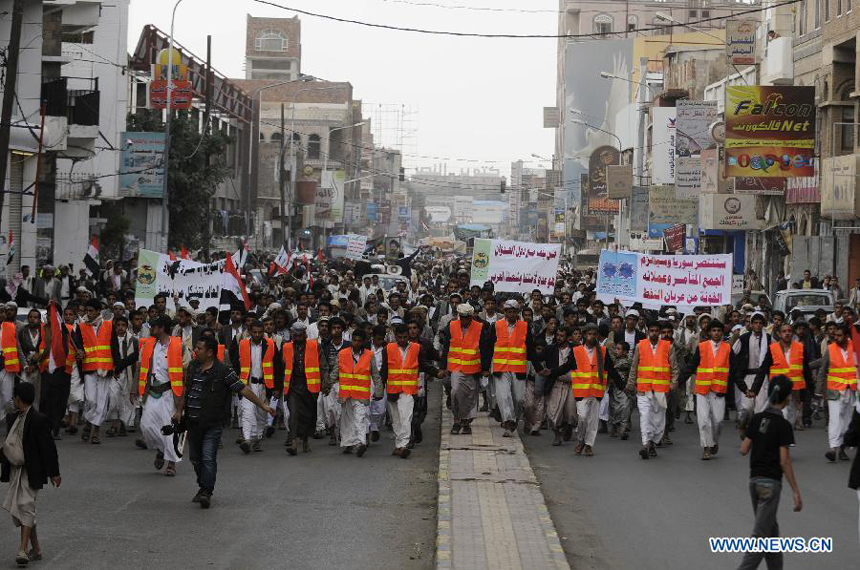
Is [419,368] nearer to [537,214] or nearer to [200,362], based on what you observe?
[200,362]

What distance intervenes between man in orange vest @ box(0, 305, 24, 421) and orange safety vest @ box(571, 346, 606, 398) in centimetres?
605

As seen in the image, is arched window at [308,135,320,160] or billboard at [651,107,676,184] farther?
arched window at [308,135,320,160]

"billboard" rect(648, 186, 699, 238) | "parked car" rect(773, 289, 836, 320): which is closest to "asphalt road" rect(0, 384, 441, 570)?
"parked car" rect(773, 289, 836, 320)

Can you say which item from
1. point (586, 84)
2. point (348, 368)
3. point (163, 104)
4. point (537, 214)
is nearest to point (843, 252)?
point (163, 104)

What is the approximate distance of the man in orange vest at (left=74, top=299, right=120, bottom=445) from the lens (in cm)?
1575

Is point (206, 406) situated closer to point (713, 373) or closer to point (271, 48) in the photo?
point (713, 373)

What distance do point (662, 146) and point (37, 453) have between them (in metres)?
61.5

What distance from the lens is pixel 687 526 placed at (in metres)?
10.8

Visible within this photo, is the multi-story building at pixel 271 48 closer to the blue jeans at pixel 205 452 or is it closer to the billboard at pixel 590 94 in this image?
the billboard at pixel 590 94

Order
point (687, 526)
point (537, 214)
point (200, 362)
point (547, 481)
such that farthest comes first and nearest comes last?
point (537, 214) < point (547, 481) < point (200, 362) < point (687, 526)

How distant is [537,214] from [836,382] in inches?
6139

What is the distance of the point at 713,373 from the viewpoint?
14969 mm

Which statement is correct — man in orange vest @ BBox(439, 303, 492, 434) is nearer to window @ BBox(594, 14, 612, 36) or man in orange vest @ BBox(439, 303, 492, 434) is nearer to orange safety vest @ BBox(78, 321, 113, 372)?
orange safety vest @ BBox(78, 321, 113, 372)

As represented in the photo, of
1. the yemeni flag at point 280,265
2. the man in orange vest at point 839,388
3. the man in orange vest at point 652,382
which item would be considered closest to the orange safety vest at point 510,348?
the man in orange vest at point 652,382
